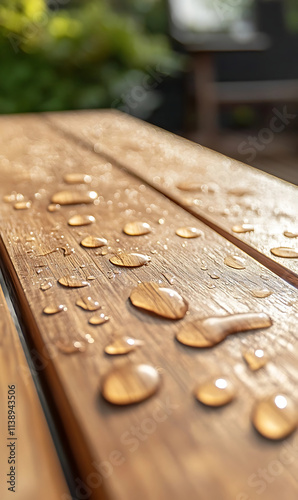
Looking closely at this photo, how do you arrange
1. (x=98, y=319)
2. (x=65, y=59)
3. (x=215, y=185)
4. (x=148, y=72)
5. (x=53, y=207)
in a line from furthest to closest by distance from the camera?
1. (x=148, y=72)
2. (x=65, y=59)
3. (x=215, y=185)
4. (x=53, y=207)
5. (x=98, y=319)

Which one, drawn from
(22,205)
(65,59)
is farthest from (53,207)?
(65,59)

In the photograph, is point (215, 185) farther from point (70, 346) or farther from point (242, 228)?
point (70, 346)

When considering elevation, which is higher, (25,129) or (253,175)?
(253,175)

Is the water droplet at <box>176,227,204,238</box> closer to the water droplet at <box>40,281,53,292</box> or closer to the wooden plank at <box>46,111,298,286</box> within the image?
the wooden plank at <box>46,111,298,286</box>

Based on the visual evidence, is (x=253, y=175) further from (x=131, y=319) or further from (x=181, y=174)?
(x=131, y=319)

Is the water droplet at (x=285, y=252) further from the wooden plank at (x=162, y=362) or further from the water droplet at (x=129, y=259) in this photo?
the water droplet at (x=129, y=259)

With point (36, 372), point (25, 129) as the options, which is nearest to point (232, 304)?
point (36, 372)
